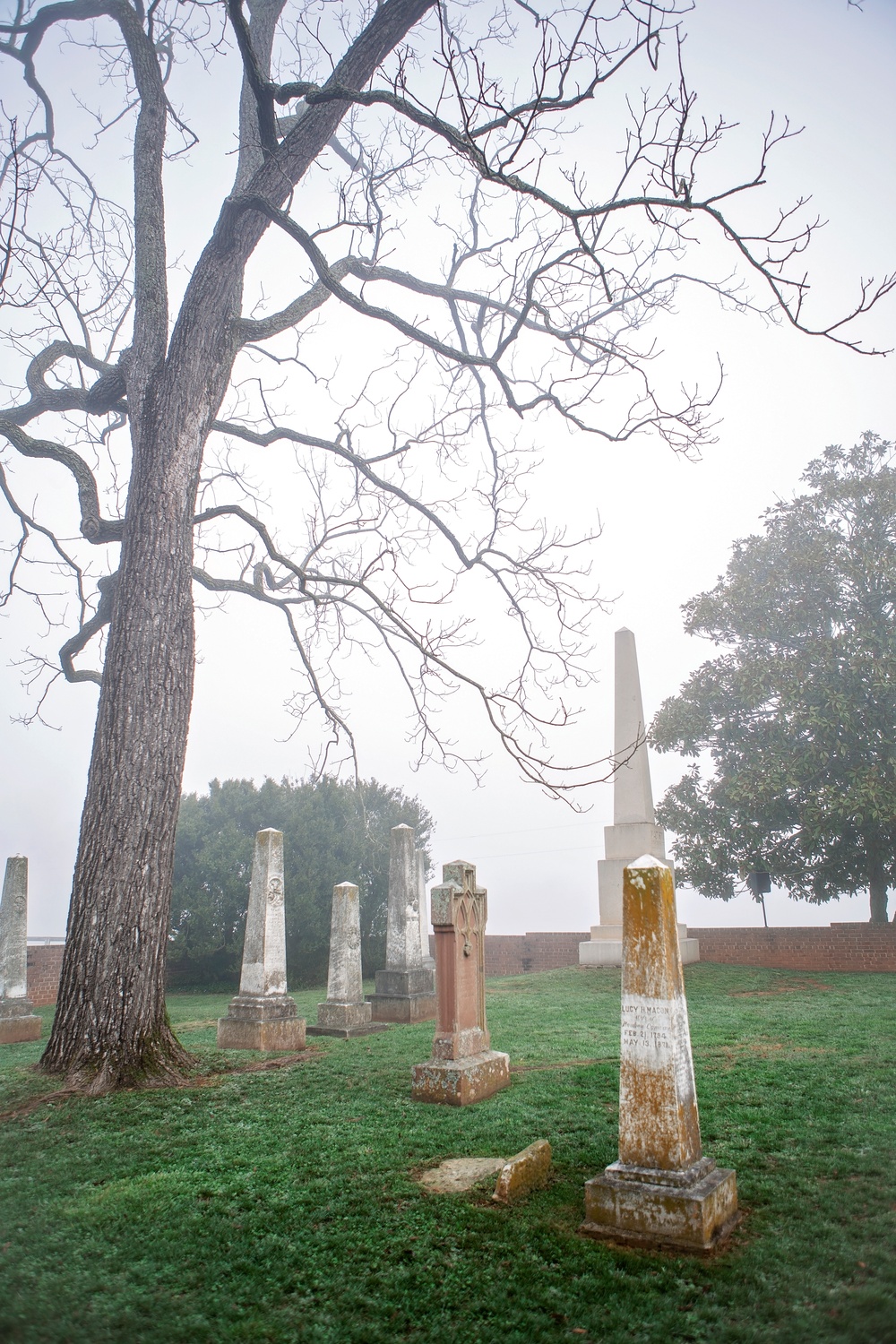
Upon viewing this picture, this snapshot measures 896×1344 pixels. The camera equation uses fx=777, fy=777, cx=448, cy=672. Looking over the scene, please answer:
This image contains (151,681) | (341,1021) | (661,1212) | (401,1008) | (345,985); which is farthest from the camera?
(401,1008)

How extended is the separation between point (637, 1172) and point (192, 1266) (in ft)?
6.21

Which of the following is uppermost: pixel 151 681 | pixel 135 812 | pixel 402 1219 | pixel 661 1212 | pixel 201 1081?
pixel 151 681

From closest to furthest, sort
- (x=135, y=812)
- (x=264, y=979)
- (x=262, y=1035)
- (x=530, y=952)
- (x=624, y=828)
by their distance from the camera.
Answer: (x=135, y=812) < (x=262, y=1035) < (x=264, y=979) < (x=624, y=828) < (x=530, y=952)

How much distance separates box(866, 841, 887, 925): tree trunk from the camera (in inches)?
590

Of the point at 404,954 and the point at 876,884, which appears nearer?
the point at 404,954

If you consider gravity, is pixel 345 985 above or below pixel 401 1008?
above

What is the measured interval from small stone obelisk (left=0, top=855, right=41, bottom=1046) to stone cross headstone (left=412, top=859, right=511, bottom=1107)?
743 centimetres

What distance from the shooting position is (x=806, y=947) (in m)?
14.9

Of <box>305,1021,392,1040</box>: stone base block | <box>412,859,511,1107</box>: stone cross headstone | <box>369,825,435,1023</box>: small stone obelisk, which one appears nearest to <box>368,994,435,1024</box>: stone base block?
<box>369,825,435,1023</box>: small stone obelisk

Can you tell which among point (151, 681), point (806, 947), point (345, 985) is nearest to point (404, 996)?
point (345, 985)

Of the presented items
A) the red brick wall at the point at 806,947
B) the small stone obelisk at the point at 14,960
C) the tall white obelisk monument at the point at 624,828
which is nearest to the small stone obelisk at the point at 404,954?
the tall white obelisk monument at the point at 624,828

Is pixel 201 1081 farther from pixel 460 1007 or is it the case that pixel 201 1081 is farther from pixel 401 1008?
pixel 401 1008

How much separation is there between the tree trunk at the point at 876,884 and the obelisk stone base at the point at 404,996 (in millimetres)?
8924

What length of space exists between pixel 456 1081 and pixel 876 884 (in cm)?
1267
